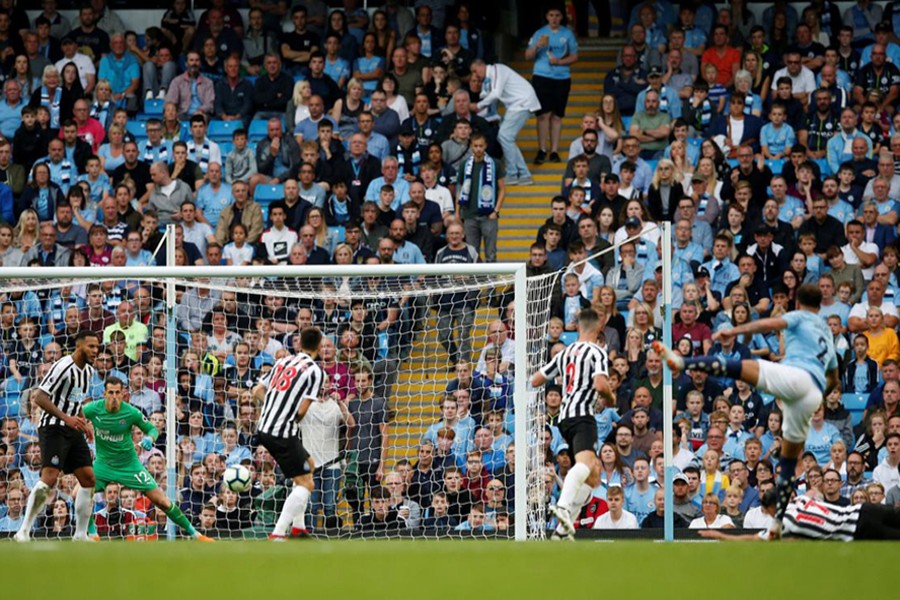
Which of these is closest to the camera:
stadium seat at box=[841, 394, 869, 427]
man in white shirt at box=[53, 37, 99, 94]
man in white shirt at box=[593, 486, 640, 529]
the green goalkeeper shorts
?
the green goalkeeper shorts

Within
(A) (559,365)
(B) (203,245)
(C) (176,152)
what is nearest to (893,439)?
(A) (559,365)

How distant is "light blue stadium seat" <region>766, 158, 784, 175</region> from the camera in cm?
1825

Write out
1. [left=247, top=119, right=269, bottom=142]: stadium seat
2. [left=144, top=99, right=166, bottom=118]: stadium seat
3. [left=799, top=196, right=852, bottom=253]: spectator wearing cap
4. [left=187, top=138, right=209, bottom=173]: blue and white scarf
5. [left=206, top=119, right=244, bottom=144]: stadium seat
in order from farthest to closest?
[left=144, top=99, right=166, bottom=118]: stadium seat → [left=206, top=119, right=244, bottom=144]: stadium seat → [left=247, top=119, right=269, bottom=142]: stadium seat → [left=187, top=138, right=209, bottom=173]: blue and white scarf → [left=799, top=196, right=852, bottom=253]: spectator wearing cap

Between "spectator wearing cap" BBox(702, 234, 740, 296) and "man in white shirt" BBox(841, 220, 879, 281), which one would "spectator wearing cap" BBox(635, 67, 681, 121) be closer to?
"spectator wearing cap" BBox(702, 234, 740, 296)

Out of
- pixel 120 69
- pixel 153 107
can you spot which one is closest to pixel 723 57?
pixel 153 107

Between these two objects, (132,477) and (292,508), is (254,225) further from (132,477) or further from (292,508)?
(292,508)

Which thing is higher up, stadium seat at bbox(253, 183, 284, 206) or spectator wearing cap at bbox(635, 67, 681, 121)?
spectator wearing cap at bbox(635, 67, 681, 121)

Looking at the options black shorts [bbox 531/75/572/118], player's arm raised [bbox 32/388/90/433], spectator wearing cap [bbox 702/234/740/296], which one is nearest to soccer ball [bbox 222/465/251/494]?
player's arm raised [bbox 32/388/90/433]

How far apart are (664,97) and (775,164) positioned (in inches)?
65.1

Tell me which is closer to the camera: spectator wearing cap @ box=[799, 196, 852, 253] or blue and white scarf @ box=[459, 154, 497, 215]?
spectator wearing cap @ box=[799, 196, 852, 253]

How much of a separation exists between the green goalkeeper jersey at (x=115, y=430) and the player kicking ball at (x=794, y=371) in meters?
5.39

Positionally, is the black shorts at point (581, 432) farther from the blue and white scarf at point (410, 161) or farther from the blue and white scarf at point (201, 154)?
the blue and white scarf at point (201, 154)

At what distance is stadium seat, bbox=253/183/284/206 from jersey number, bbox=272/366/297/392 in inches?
275

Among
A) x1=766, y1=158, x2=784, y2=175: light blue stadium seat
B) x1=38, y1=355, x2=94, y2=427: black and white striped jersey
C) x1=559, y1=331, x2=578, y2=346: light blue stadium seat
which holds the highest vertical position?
x1=766, y1=158, x2=784, y2=175: light blue stadium seat
